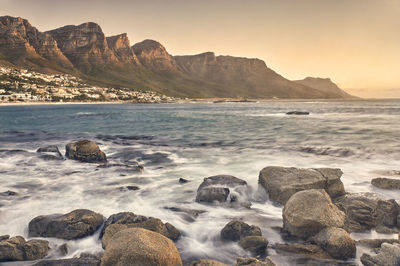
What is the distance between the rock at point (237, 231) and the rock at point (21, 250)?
550 cm

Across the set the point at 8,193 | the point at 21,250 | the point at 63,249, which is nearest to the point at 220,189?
the point at 63,249

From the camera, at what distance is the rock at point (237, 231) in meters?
8.43

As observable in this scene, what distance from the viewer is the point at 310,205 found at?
8406mm

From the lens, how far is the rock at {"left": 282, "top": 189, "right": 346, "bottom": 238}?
807cm

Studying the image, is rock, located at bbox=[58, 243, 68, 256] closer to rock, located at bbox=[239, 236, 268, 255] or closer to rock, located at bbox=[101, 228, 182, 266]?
rock, located at bbox=[101, 228, 182, 266]

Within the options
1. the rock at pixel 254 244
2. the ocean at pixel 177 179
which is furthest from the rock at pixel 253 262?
the rock at pixel 254 244

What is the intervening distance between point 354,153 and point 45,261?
23261mm

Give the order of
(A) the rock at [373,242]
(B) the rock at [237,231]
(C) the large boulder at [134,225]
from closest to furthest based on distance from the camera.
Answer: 1. (A) the rock at [373,242]
2. (C) the large boulder at [134,225]
3. (B) the rock at [237,231]

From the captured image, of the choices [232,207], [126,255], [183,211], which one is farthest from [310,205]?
[126,255]

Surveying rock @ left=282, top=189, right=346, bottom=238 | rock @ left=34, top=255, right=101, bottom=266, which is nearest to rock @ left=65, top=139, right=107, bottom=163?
rock @ left=34, top=255, right=101, bottom=266

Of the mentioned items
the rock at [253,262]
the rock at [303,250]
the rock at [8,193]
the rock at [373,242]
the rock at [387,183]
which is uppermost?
the rock at [387,183]

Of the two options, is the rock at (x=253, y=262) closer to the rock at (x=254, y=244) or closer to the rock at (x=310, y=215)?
the rock at (x=254, y=244)

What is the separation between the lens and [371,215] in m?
9.05

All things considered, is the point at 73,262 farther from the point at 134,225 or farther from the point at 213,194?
the point at 213,194
